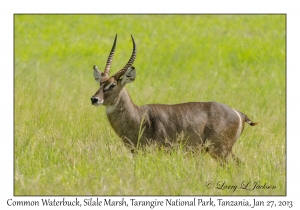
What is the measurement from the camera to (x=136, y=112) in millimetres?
8508

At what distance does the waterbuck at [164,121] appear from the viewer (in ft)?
27.2

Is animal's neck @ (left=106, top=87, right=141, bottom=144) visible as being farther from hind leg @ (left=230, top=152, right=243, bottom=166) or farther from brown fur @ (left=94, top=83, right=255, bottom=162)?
hind leg @ (left=230, top=152, right=243, bottom=166)

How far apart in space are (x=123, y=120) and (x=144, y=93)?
4.47 m

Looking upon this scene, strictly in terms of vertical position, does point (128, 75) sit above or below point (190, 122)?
above

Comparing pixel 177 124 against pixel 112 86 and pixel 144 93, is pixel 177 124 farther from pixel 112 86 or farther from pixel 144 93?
pixel 144 93

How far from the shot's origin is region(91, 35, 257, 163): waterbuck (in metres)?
8.30

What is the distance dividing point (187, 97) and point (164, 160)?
4816mm

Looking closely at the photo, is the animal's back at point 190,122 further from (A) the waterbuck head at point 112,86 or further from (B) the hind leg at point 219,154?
(A) the waterbuck head at point 112,86

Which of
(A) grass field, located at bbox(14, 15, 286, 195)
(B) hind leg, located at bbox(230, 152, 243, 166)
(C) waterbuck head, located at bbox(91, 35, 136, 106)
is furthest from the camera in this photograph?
(C) waterbuck head, located at bbox(91, 35, 136, 106)

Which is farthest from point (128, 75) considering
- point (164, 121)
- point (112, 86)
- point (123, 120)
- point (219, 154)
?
point (219, 154)

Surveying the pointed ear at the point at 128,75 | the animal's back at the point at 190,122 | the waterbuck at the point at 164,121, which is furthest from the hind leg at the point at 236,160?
the pointed ear at the point at 128,75

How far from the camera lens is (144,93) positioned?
12.8m

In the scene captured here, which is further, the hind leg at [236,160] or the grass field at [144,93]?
the hind leg at [236,160]

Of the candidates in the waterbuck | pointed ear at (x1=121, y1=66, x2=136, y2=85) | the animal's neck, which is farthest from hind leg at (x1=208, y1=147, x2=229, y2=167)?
pointed ear at (x1=121, y1=66, x2=136, y2=85)
